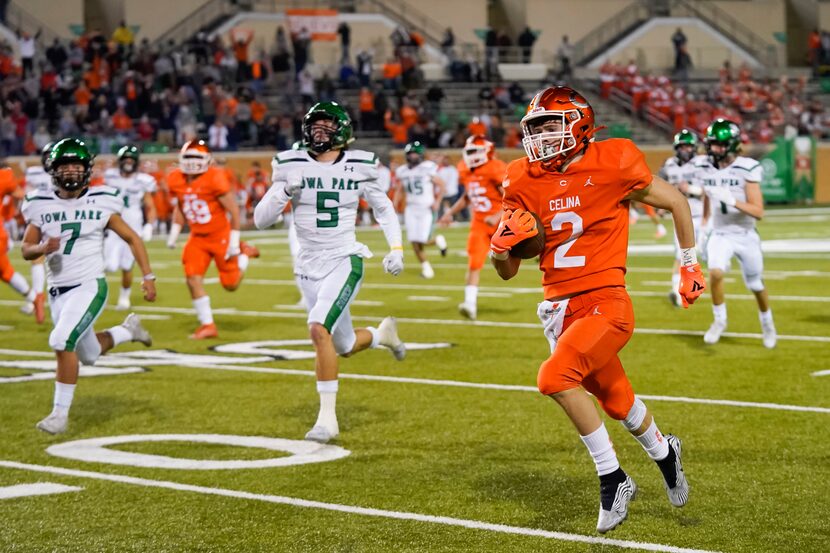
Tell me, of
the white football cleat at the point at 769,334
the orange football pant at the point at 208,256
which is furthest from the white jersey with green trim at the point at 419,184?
the white football cleat at the point at 769,334

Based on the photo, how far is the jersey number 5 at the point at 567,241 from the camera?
214 inches

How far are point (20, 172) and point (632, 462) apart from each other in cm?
2320

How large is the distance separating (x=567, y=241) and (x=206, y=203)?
7294 millimetres

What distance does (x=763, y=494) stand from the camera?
5797mm

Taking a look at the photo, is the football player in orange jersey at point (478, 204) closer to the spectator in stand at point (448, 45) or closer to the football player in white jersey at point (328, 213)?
the football player in white jersey at point (328, 213)

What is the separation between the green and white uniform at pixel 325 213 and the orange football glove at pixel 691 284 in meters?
2.70

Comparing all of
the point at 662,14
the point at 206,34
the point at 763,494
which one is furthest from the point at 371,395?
the point at 662,14

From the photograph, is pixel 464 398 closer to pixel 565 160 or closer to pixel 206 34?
pixel 565 160

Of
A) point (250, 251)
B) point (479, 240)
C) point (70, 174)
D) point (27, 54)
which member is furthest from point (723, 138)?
point (27, 54)

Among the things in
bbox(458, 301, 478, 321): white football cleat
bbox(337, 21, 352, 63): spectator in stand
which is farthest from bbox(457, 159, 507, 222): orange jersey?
bbox(337, 21, 352, 63): spectator in stand

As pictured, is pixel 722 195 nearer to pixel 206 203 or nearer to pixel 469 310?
pixel 469 310

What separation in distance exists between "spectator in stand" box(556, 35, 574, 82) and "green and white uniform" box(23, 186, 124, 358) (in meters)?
30.6

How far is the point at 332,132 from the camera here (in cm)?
770

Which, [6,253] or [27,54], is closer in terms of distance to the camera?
[6,253]
